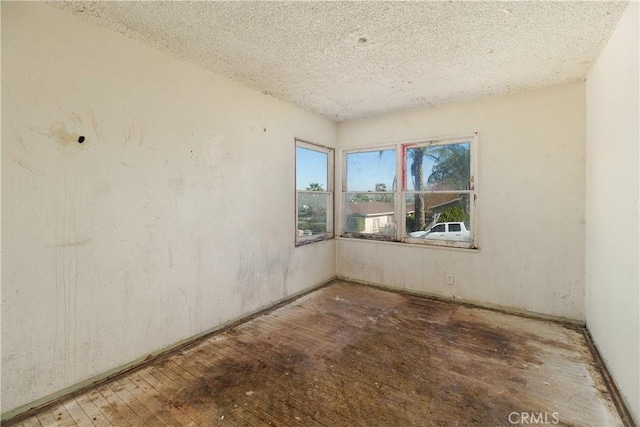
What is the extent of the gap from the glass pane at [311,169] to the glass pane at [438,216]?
1247 millimetres

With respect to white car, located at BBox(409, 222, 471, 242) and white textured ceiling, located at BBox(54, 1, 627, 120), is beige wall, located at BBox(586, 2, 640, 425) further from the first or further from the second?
white car, located at BBox(409, 222, 471, 242)

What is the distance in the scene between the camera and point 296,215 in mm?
3711

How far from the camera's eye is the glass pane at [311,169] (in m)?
3.80

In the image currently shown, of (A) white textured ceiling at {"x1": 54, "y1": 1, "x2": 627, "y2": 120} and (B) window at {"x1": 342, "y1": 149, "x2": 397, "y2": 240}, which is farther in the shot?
(B) window at {"x1": 342, "y1": 149, "x2": 397, "y2": 240}

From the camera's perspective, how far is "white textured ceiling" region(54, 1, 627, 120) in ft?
5.79

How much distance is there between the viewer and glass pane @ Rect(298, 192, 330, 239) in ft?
12.6

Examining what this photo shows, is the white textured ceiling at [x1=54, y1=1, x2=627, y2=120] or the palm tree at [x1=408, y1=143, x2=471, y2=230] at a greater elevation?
the white textured ceiling at [x1=54, y1=1, x2=627, y2=120]

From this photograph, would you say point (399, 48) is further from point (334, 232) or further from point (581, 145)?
point (334, 232)

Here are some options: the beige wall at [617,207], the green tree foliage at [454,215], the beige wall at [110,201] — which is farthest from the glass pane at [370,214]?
the beige wall at [617,207]

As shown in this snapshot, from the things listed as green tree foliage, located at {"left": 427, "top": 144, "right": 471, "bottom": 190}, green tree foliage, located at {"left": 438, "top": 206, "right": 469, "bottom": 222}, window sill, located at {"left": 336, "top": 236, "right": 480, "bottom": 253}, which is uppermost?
green tree foliage, located at {"left": 427, "top": 144, "right": 471, "bottom": 190}

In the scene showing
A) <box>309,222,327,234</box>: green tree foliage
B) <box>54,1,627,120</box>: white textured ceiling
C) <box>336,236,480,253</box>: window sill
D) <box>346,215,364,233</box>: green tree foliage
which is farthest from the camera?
<box>346,215,364,233</box>: green tree foliage

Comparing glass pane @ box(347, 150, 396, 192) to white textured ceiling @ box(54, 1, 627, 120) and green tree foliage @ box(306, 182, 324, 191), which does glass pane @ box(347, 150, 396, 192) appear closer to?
green tree foliage @ box(306, 182, 324, 191)

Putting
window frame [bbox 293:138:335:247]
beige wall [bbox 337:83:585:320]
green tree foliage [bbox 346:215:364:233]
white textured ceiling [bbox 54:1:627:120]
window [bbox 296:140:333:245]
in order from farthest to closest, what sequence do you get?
1. green tree foliage [bbox 346:215:364:233]
2. window [bbox 296:140:333:245]
3. window frame [bbox 293:138:335:247]
4. beige wall [bbox 337:83:585:320]
5. white textured ceiling [bbox 54:1:627:120]

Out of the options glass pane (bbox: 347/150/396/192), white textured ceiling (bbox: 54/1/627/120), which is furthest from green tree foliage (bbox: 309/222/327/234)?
white textured ceiling (bbox: 54/1/627/120)
